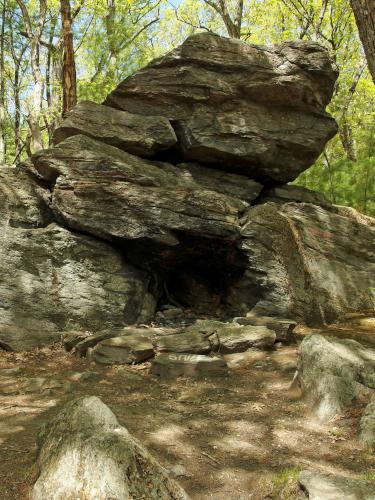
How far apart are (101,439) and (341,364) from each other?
11.3ft

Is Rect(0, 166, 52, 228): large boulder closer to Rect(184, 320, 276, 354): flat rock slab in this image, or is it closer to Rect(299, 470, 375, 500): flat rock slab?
Rect(184, 320, 276, 354): flat rock slab

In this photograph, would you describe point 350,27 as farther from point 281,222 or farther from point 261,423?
point 261,423

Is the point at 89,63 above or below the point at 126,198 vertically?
above

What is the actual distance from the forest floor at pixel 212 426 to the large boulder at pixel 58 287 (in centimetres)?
117

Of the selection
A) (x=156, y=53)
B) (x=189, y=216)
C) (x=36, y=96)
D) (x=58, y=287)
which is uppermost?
(x=156, y=53)

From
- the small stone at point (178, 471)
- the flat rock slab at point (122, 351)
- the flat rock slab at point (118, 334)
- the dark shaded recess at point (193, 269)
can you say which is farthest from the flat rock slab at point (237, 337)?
the small stone at point (178, 471)

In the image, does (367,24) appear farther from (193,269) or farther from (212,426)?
(193,269)

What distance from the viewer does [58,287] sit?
946cm

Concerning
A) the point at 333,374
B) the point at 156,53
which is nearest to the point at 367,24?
the point at 333,374

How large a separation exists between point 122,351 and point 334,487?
489 cm

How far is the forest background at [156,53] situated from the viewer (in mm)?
15062

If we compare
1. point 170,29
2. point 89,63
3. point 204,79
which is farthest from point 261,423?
point 170,29

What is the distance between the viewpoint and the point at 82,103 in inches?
446

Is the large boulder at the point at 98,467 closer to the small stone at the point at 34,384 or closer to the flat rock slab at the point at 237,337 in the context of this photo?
the small stone at the point at 34,384
